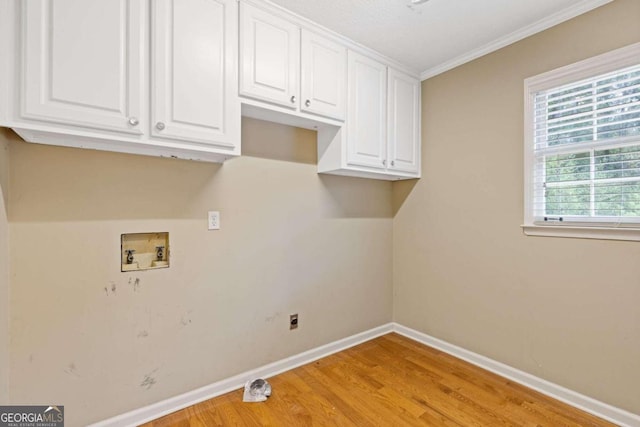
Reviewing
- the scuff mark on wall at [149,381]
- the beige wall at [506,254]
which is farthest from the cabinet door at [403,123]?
the scuff mark on wall at [149,381]

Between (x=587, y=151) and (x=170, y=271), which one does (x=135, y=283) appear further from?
(x=587, y=151)

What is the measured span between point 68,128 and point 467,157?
2.69m

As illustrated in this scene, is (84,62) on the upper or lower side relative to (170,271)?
upper

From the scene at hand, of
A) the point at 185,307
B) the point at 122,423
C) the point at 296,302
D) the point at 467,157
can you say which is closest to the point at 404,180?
the point at 467,157

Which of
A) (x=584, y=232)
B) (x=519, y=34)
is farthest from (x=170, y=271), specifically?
(x=519, y=34)

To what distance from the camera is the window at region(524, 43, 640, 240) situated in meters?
1.80

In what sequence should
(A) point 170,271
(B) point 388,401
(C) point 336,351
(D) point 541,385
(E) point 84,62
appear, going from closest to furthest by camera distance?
(E) point 84,62 < (A) point 170,271 < (B) point 388,401 < (D) point 541,385 < (C) point 336,351

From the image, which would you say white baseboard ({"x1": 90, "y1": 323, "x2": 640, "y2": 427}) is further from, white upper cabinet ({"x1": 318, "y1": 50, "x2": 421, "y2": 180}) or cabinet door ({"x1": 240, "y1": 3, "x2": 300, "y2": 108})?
cabinet door ({"x1": 240, "y1": 3, "x2": 300, "y2": 108})

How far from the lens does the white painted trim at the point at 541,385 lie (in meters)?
1.82

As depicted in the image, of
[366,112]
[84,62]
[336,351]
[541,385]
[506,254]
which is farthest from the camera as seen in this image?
[336,351]

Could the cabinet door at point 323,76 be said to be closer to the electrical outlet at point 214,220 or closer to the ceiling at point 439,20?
the ceiling at point 439,20

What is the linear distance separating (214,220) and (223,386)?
116cm

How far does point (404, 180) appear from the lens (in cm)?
312

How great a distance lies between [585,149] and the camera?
1963 millimetres
